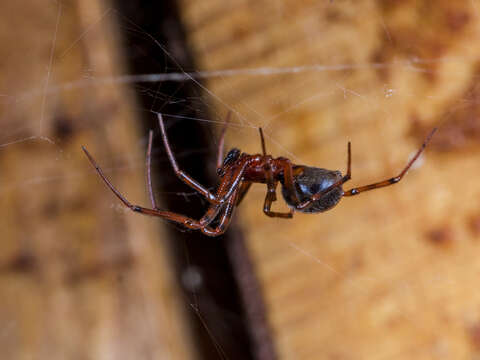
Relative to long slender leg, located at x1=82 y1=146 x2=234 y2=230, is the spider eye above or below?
above

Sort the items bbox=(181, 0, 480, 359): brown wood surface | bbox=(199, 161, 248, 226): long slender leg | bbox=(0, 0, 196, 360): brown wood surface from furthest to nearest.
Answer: bbox=(199, 161, 248, 226): long slender leg, bbox=(0, 0, 196, 360): brown wood surface, bbox=(181, 0, 480, 359): brown wood surface

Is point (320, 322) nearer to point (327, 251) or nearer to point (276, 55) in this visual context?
point (327, 251)

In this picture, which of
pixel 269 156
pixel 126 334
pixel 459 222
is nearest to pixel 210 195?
pixel 269 156

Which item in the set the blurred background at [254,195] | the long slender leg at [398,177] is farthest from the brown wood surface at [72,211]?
the long slender leg at [398,177]

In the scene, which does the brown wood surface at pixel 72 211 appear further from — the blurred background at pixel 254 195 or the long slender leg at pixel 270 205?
the long slender leg at pixel 270 205

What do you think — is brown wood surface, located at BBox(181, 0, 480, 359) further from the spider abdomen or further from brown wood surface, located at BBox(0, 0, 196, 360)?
brown wood surface, located at BBox(0, 0, 196, 360)

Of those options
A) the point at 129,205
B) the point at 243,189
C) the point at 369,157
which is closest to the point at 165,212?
the point at 129,205

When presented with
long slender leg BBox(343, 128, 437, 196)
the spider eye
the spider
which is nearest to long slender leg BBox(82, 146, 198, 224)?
the spider
